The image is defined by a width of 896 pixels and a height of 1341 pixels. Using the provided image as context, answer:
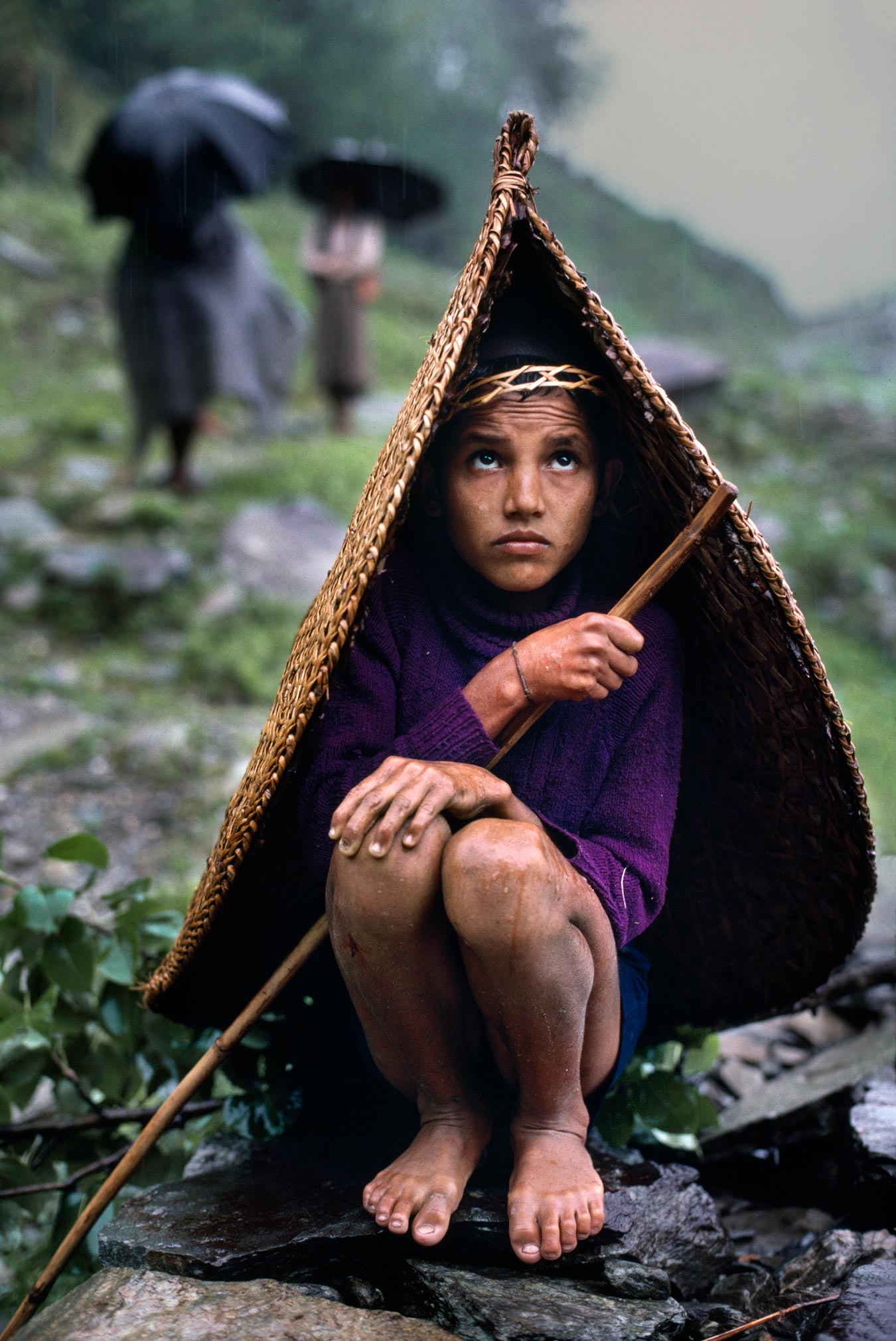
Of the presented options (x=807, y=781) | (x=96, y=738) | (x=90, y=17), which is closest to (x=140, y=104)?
(x=96, y=738)

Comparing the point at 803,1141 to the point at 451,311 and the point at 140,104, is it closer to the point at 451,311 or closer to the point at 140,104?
the point at 451,311

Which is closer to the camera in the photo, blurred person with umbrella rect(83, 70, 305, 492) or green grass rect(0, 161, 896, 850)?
green grass rect(0, 161, 896, 850)

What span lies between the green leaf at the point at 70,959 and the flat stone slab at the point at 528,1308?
3.03 ft

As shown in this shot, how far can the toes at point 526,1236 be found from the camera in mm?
1580

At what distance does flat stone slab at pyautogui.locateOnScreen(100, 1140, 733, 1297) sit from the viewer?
1.71 meters

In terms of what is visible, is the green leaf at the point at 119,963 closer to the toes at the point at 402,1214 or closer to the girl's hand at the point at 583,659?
the toes at the point at 402,1214

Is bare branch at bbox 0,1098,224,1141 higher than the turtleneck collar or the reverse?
the reverse

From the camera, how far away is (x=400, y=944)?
1.60 metres

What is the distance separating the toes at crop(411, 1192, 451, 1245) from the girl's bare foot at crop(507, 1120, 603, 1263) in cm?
10

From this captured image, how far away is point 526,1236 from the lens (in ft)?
5.20

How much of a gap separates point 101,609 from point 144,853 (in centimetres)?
184

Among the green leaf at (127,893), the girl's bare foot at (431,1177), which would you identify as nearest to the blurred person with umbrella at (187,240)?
the green leaf at (127,893)

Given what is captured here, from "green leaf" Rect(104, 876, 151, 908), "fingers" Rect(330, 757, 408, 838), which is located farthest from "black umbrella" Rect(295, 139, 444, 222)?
"fingers" Rect(330, 757, 408, 838)

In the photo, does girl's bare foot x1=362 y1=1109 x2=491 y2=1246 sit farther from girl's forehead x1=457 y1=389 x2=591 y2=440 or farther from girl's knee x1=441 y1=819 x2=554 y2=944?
girl's forehead x1=457 y1=389 x2=591 y2=440
